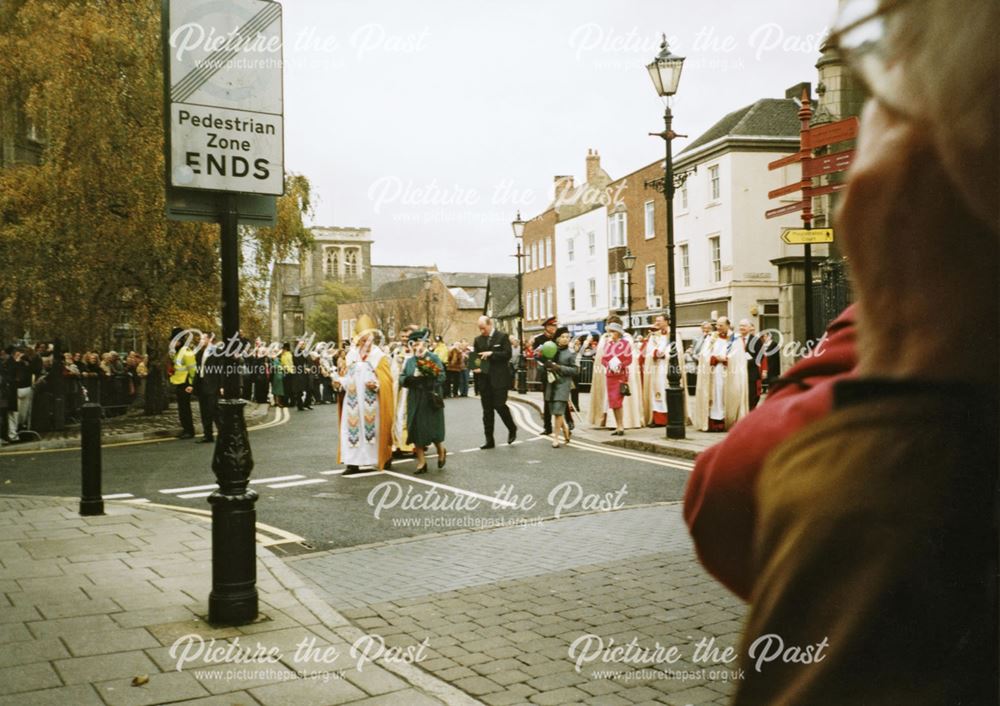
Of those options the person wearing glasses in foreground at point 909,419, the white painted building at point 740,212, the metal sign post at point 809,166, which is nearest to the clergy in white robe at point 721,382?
the metal sign post at point 809,166

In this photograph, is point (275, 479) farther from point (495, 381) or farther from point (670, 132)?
point (670, 132)

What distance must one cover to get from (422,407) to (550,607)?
6150 millimetres

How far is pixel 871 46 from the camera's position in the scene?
874 millimetres

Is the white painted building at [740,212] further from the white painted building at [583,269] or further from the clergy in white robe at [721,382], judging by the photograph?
the clergy in white robe at [721,382]

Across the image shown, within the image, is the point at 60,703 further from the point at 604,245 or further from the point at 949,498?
the point at 604,245

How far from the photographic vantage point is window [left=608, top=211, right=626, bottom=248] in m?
47.9

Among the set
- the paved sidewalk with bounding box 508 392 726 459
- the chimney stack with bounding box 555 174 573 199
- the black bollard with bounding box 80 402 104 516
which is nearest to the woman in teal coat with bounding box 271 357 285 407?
the paved sidewalk with bounding box 508 392 726 459

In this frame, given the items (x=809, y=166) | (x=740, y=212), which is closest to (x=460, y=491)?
(x=809, y=166)

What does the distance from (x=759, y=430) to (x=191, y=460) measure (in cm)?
1304

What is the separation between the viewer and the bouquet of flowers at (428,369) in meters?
11.3

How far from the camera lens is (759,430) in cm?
95

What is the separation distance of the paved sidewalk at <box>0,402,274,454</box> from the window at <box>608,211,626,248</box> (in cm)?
2962

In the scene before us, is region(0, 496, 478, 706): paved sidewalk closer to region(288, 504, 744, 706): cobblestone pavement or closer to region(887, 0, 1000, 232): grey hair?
region(288, 504, 744, 706): cobblestone pavement

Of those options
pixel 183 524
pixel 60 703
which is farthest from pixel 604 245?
pixel 60 703
